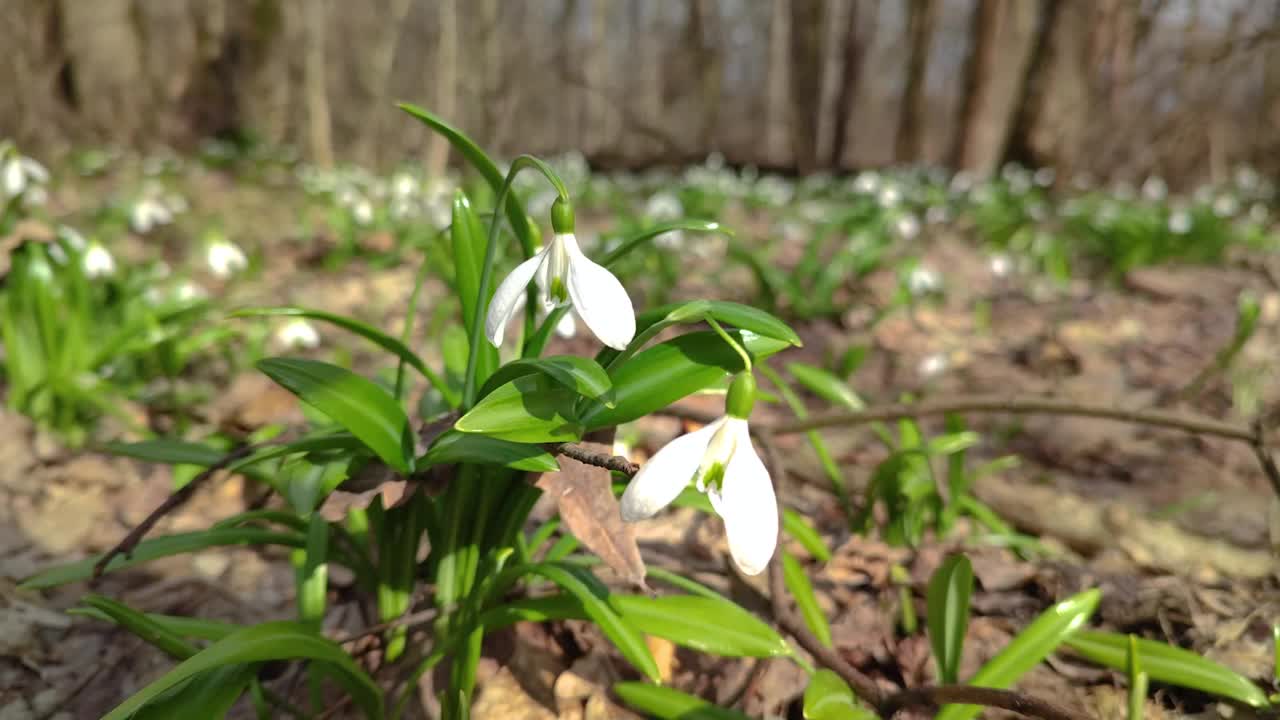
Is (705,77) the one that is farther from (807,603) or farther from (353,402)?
(353,402)

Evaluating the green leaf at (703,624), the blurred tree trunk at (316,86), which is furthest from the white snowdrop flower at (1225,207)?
the blurred tree trunk at (316,86)

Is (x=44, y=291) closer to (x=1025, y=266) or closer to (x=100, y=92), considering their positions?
(x=1025, y=266)

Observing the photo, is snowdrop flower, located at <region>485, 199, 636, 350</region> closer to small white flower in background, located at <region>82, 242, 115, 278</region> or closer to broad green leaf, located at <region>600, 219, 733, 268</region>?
broad green leaf, located at <region>600, 219, 733, 268</region>

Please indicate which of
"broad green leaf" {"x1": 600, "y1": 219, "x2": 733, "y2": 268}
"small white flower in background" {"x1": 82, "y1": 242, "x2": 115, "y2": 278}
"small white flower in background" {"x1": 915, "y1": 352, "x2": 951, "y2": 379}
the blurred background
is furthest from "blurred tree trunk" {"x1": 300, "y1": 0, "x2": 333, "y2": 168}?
"broad green leaf" {"x1": 600, "y1": 219, "x2": 733, "y2": 268}

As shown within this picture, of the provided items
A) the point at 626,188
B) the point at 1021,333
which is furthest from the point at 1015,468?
the point at 626,188

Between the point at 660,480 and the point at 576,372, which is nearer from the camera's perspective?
the point at 660,480

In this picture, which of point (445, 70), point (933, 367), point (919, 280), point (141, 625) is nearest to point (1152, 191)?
point (919, 280)
